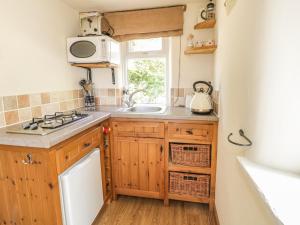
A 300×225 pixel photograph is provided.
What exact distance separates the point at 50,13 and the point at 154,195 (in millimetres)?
2020

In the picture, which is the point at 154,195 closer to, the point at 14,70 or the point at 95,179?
the point at 95,179

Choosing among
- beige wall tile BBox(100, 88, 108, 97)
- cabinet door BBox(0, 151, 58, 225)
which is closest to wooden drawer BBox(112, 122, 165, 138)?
beige wall tile BBox(100, 88, 108, 97)

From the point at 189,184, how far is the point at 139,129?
2.35 feet

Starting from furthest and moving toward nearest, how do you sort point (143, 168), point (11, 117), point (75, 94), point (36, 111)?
point (75, 94), point (143, 168), point (36, 111), point (11, 117)

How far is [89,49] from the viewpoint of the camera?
190 centimetres

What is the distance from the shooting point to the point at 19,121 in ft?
4.71

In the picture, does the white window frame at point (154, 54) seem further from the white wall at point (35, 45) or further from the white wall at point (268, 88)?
the white wall at point (268, 88)

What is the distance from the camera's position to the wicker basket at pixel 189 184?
1.74 metres

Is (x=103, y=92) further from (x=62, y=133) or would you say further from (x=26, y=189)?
(x=26, y=189)

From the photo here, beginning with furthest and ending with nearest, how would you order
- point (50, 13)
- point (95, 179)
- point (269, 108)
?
point (50, 13)
point (95, 179)
point (269, 108)

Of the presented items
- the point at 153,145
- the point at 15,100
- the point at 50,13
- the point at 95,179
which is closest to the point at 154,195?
the point at 153,145

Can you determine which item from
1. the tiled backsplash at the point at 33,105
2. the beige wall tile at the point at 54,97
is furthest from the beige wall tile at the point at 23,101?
the beige wall tile at the point at 54,97

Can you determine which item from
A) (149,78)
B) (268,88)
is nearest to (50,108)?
(149,78)

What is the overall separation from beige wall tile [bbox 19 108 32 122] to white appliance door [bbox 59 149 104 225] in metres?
0.58
